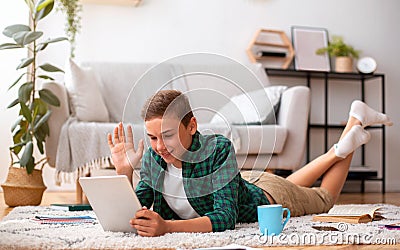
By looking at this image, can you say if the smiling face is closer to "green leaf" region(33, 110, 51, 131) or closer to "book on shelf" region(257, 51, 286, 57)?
"green leaf" region(33, 110, 51, 131)

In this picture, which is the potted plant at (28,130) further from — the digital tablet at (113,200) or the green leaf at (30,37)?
the digital tablet at (113,200)

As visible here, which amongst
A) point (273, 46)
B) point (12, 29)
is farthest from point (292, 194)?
point (273, 46)

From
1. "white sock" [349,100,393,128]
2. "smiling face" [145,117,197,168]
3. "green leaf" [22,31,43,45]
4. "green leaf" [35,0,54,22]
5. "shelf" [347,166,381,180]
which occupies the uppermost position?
"green leaf" [35,0,54,22]

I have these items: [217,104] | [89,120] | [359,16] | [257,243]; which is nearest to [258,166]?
[217,104]

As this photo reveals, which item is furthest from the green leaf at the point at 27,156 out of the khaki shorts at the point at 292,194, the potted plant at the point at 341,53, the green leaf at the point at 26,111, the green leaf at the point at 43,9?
the potted plant at the point at 341,53

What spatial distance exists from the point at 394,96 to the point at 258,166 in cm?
341

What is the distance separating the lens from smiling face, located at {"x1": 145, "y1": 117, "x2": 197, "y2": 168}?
1.73 meters

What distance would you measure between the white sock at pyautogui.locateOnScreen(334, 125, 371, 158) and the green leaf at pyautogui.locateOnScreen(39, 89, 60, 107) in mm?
1490

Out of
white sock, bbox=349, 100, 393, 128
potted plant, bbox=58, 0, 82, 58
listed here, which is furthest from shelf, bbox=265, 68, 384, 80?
white sock, bbox=349, 100, 393, 128

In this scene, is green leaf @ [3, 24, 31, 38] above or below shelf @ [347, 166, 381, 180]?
above

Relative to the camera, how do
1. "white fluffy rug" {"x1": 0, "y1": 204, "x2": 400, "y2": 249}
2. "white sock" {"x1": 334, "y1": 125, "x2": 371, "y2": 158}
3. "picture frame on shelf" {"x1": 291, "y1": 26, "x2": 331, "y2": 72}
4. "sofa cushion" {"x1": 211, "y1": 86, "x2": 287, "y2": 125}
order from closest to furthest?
"white fluffy rug" {"x1": 0, "y1": 204, "x2": 400, "y2": 249} < "sofa cushion" {"x1": 211, "y1": 86, "x2": 287, "y2": 125} < "white sock" {"x1": 334, "y1": 125, "x2": 371, "y2": 158} < "picture frame on shelf" {"x1": 291, "y1": 26, "x2": 331, "y2": 72}

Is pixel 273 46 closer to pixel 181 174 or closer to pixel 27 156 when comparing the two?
pixel 27 156

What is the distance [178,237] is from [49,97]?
184 cm

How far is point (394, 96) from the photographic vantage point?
17.0 ft
